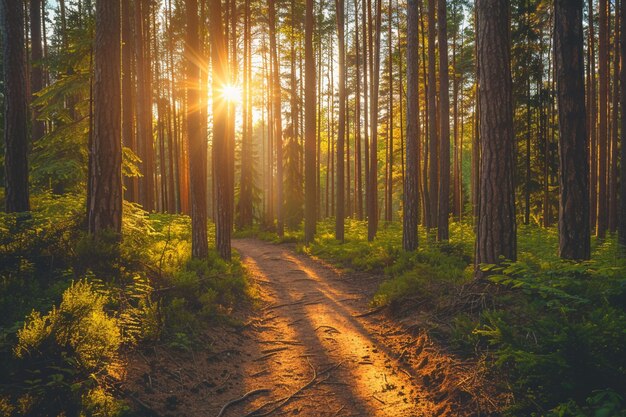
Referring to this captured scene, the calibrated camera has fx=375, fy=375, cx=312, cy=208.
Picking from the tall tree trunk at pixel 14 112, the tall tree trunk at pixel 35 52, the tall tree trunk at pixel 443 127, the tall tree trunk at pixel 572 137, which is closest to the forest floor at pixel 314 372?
the tall tree trunk at pixel 572 137

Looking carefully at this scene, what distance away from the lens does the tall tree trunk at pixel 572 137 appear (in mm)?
6531

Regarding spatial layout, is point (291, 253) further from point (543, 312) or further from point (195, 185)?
point (543, 312)

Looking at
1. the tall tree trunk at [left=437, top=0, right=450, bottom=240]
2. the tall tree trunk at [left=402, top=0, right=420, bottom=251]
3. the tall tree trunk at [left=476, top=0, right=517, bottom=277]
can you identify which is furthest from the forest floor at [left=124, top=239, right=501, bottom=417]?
the tall tree trunk at [left=437, top=0, right=450, bottom=240]

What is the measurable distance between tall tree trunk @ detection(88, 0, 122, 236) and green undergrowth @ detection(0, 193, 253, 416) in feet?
1.48

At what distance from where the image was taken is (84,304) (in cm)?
399

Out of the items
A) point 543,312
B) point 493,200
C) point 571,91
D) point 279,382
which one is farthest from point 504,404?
point 571,91

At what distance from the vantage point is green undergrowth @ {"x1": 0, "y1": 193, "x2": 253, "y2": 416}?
10.7 feet

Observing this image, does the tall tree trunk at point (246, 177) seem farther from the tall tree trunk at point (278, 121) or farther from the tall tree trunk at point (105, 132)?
the tall tree trunk at point (105, 132)

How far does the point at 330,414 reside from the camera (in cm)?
414

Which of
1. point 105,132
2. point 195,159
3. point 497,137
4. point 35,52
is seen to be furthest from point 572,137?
point 35,52

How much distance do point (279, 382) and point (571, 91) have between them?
6902 millimetres

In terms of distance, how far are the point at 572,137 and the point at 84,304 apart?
25.8ft

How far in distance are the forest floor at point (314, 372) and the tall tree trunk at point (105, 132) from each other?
2.91m

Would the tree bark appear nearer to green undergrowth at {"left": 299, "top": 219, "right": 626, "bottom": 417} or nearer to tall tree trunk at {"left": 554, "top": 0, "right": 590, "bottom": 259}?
green undergrowth at {"left": 299, "top": 219, "right": 626, "bottom": 417}
